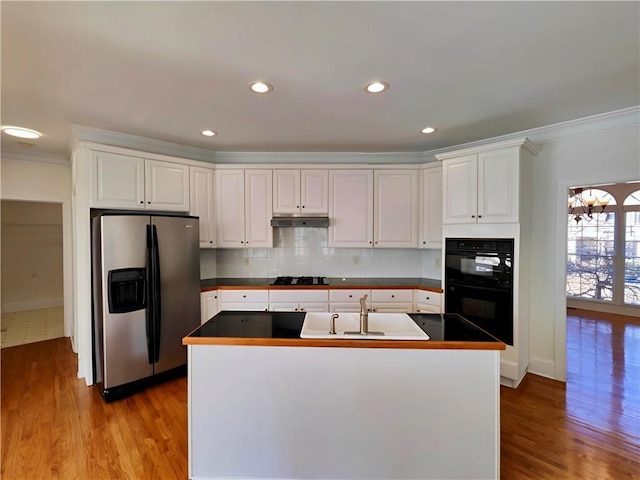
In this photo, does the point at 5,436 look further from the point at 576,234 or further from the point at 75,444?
the point at 576,234

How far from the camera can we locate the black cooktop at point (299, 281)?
11.7ft

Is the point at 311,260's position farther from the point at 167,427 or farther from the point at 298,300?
the point at 167,427

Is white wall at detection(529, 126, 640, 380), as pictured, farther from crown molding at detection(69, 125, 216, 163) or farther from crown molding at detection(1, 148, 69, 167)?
crown molding at detection(1, 148, 69, 167)

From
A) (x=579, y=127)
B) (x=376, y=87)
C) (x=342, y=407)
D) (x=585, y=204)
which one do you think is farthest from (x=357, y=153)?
(x=585, y=204)

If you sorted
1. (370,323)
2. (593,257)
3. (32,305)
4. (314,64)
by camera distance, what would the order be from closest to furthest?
1. (314,64)
2. (370,323)
3. (32,305)
4. (593,257)

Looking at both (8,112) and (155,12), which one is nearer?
(155,12)

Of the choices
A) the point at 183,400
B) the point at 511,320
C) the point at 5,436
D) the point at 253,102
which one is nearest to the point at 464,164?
the point at 511,320

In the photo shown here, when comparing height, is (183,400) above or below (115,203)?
below

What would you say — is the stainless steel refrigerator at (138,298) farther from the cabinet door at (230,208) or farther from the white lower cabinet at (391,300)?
the white lower cabinet at (391,300)

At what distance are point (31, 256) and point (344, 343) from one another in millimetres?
7378

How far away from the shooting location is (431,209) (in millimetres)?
3629

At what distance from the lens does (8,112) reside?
2518mm

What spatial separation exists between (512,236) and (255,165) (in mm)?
3033

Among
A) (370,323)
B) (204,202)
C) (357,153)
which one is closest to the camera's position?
(370,323)
